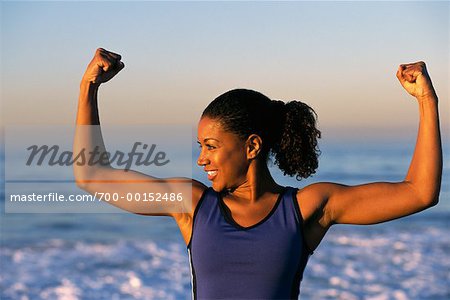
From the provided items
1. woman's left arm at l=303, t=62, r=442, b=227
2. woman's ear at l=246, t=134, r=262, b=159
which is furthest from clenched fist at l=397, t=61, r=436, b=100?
woman's ear at l=246, t=134, r=262, b=159

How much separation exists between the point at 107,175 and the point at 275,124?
25.4 inches

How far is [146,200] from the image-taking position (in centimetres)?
336

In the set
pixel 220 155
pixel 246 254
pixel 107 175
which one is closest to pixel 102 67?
pixel 107 175

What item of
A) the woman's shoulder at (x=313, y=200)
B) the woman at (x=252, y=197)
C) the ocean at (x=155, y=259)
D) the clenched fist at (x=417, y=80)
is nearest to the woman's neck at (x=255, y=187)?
the woman at (x=252, y=197)

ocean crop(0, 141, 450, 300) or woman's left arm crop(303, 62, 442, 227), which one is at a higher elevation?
woman's left arm crop(303, 62, 442, 227)

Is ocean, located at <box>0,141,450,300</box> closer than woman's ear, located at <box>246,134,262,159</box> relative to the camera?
No

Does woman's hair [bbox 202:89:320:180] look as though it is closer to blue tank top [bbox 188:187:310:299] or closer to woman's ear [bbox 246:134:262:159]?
woman's ear [bbox 246:134:262:159]

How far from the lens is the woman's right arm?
3.36 meters

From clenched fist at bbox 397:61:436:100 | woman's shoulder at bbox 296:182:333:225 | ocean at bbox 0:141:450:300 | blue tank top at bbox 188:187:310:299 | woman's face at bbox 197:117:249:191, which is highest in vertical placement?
clenched fist at bbox 397:61:436:100

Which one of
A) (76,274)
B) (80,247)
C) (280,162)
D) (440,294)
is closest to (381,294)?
(440,294)

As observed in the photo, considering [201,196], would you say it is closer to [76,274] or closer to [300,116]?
[300,116]

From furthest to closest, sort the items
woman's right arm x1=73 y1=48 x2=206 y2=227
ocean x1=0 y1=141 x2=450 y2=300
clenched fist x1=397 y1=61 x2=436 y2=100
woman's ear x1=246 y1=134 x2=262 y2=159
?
ocean x1=0 y1=141 x2=450 y2=300 < woman's ear x1=246 y1=134 x2=262 y2=159 < woman's right arm x1=73 y1=48 x2=206 y2=227 < clenched fist x1=397 y1=61 x2=436 y2=100

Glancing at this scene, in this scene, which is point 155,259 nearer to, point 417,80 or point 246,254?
point 246,254

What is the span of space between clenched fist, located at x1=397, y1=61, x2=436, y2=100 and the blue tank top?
57cm
